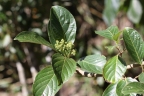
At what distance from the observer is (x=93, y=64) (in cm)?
85

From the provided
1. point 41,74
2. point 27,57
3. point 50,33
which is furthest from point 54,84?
point 27,57

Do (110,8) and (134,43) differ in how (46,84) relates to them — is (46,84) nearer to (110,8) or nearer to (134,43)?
(134,43)

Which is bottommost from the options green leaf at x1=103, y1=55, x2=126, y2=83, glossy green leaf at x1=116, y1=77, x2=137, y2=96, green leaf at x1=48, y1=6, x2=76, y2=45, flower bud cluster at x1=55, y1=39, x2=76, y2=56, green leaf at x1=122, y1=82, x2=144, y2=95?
glossy green leaf at x1=116, y1=77, x2=137, y2=96

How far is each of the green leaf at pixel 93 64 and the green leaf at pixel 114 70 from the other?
1.1 inches

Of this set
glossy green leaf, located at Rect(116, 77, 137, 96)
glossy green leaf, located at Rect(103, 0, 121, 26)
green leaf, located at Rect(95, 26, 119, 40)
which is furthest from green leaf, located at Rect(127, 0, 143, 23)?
glossy green leaf, located at Rect(116, 77, 137, 96)

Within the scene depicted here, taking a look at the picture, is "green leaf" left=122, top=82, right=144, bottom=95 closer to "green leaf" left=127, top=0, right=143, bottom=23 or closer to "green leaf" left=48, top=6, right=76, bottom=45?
"green leaf" left=48, top=6, right=76, bottom=45

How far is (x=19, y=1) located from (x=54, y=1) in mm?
202

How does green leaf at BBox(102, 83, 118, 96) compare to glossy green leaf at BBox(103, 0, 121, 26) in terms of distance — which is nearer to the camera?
green leaf at BBox(102, 83, 118, 96)

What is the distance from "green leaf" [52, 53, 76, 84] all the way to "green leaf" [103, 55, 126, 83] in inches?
3.5

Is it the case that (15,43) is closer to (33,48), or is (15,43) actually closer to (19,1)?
(33,48)

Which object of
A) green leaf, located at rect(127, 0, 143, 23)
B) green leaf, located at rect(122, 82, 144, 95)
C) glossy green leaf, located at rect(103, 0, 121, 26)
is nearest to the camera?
green leaf, located at rect(122, 82, 144, 95)

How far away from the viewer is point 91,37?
9.64ft

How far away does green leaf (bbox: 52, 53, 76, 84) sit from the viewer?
0.76 m

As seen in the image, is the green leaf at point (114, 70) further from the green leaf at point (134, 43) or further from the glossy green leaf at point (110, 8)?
the glossy green leaf at point (110, 8)
